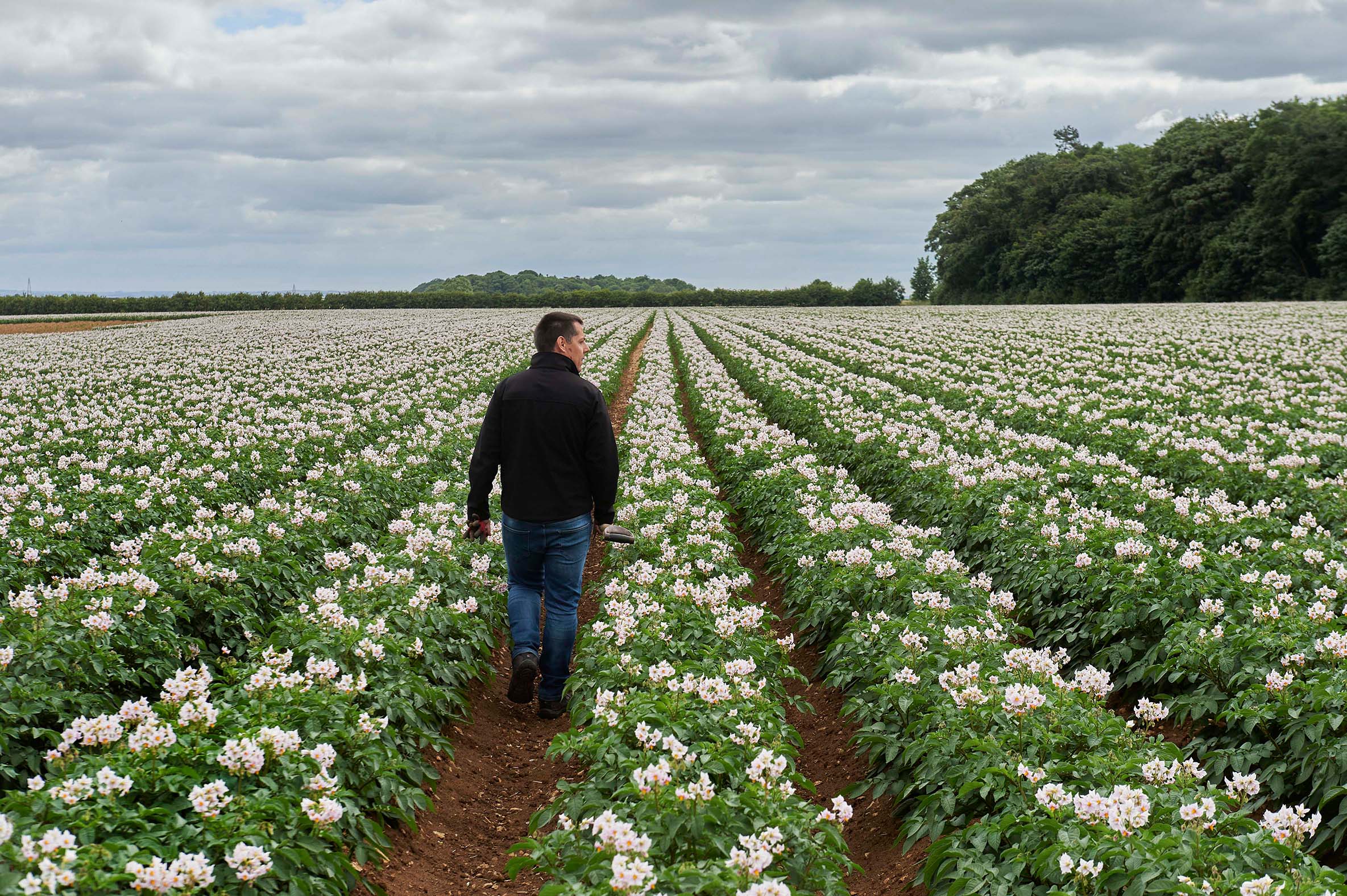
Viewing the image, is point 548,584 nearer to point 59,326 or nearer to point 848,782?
point 848,782

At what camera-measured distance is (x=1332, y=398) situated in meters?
19.1

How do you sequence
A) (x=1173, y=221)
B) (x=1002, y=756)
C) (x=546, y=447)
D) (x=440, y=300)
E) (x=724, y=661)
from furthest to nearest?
(x=440, y=300) < (x=1173, y=221) < (x=546, y=447) < (x=724, y=661) < (x=1002, y=756)

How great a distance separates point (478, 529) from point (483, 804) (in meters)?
2.14

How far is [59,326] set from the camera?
2862 inches

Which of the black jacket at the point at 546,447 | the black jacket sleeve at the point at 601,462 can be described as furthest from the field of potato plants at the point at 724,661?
the black jacket at the point at 546,447

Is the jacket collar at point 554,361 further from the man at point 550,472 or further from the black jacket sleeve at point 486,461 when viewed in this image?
the black jacket sleeve at point 486,461

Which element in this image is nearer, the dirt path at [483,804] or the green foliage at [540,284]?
the dirt path at [483,804]

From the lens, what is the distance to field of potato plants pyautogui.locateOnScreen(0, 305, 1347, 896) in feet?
14.5

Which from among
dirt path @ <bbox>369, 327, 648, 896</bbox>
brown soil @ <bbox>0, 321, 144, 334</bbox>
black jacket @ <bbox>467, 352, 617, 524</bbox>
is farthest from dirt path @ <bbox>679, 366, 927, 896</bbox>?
brown soil @ <bbox>0, 321, 144, 334</bbox>

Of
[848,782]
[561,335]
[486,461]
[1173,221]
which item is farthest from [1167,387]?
[1173,221]

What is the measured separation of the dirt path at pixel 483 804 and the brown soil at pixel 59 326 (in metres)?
66.9

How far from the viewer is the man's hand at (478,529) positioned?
7.60m

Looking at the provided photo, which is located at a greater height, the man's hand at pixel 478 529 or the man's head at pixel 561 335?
the man's head at pixel 561 335

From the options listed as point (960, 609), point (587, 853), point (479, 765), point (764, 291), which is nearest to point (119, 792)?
point (587, 853)
